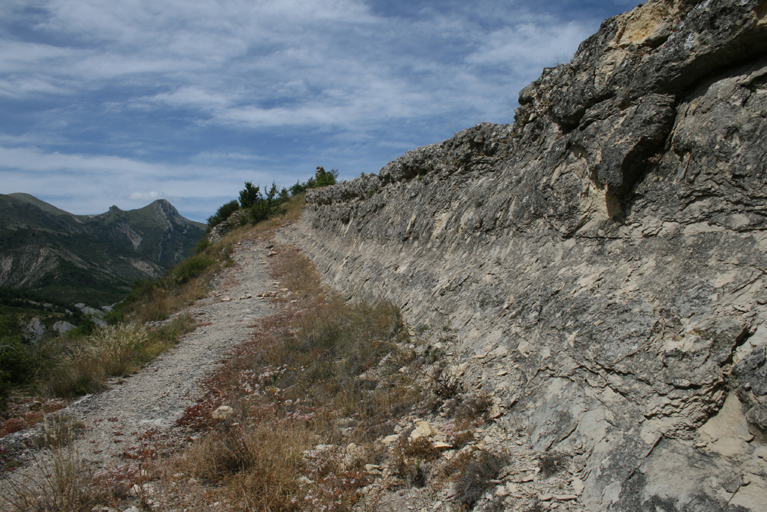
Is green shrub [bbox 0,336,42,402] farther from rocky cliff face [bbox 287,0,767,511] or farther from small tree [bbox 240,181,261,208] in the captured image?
small tree [bbox 240,181,261,208]

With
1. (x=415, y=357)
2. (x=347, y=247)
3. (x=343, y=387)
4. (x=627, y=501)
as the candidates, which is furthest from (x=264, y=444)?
(x=347, y=247)

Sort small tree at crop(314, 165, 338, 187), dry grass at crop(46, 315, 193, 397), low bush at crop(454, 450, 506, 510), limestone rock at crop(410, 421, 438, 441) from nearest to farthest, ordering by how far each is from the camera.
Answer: low bush at crop(454, 450, 506, 510) < limestone rock at crop(410, 421, 438, 441) < dry grass at crop(46, 315, 193, 397) < small tree at crop(314, 165, 338, 187)

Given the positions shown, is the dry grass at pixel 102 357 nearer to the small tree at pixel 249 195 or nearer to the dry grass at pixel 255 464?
the dry grass at pixel 255 464

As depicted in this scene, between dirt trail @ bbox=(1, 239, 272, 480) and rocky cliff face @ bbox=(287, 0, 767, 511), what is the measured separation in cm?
426

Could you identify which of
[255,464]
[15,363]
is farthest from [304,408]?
[15,363]

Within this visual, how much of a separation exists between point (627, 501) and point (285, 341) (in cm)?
708

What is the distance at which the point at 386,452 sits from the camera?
4434 millimetres

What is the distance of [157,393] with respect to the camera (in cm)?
700

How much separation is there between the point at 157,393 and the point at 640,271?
7236mm

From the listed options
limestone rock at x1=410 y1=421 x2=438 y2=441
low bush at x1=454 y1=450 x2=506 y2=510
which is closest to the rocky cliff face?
low bush at x1=454 y1=450 x2=506 y2=510

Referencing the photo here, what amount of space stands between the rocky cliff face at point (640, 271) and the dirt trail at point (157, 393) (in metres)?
4.26

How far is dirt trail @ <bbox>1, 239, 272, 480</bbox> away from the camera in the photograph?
5.15 m

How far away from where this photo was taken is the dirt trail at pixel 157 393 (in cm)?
515

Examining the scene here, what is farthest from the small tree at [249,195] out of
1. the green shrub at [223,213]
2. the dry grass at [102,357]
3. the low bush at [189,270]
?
the dry grass at [102,357]
